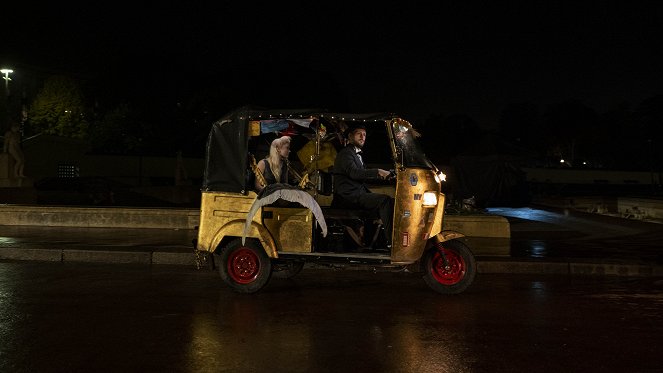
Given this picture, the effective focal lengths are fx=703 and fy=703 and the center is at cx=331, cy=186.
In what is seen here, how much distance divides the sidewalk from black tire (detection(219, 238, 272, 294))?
2642 mm

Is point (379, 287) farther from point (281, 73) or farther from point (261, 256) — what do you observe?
point (281, 73)

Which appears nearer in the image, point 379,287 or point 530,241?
point 379,287

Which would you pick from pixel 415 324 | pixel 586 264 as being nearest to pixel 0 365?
pixel 415 324

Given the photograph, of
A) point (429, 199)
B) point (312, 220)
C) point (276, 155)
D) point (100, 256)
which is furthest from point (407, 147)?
point (100, 256)

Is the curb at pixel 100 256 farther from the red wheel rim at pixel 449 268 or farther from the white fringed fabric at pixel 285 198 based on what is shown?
the red wheel rim at pixel 449 268

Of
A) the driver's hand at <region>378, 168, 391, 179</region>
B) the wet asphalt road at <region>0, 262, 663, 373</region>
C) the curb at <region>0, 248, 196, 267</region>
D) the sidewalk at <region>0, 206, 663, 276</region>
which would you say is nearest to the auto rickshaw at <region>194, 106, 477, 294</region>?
the driver's hand at <region>378, 168, 391, 179</region>

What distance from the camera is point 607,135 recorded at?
242 ft

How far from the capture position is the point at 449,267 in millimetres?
8492

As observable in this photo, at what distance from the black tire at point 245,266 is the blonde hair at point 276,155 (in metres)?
0.94

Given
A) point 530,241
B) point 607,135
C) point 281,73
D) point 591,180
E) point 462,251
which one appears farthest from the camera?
point 281,73

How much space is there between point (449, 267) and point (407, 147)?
1.55 meters

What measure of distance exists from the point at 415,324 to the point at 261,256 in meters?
2.44

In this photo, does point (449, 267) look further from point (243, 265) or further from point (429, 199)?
point (243, 265)

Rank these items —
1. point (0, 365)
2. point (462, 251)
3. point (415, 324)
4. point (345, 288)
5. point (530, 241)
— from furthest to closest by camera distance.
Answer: point (530, 241), point (345, 288), point (462, 251), point (415, 324), point (0, 365)
